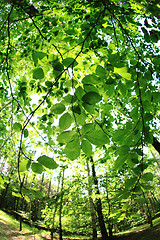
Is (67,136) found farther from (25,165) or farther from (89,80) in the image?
(89,80)

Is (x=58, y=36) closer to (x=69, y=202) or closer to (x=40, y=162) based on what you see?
(x=40, y=162)

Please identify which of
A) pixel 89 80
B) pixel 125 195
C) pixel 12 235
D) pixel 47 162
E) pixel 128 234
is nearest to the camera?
pixel 47 162

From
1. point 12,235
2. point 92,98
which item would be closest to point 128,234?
point 12,235

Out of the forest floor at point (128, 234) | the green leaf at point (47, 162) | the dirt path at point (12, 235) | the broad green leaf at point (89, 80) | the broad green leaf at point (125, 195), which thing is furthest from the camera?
the dirt path at point (12, 235)

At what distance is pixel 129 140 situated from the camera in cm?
77

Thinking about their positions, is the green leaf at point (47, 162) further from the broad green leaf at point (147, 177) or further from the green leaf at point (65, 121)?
the broad green leaf at point (147, 177)

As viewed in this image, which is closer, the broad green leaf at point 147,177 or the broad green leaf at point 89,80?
the broad green leaf at point 147,177

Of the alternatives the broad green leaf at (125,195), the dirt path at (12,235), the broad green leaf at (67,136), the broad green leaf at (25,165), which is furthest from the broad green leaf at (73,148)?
the dirt path at (12,235)

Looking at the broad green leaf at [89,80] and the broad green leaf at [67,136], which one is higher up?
the broad green leaf at [89,80]

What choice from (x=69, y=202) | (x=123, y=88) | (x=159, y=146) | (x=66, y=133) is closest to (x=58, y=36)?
(x=123, y=88)

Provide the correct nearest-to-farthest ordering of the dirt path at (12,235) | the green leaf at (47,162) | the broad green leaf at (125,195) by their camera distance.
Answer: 1. the green leaf at (47,162)
2. the broad green leaf at (125,195)
3. the dirt path at (12,235)

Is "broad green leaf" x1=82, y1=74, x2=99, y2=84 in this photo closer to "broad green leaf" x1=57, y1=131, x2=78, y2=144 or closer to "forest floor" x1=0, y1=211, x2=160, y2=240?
"broad green leaf" x1=57, y1=131, x2=78, y2=144

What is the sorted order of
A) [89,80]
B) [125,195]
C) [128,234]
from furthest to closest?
[128,234], [89,80], [125,195]

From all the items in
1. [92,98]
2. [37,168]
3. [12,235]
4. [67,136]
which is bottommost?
[12,235]
